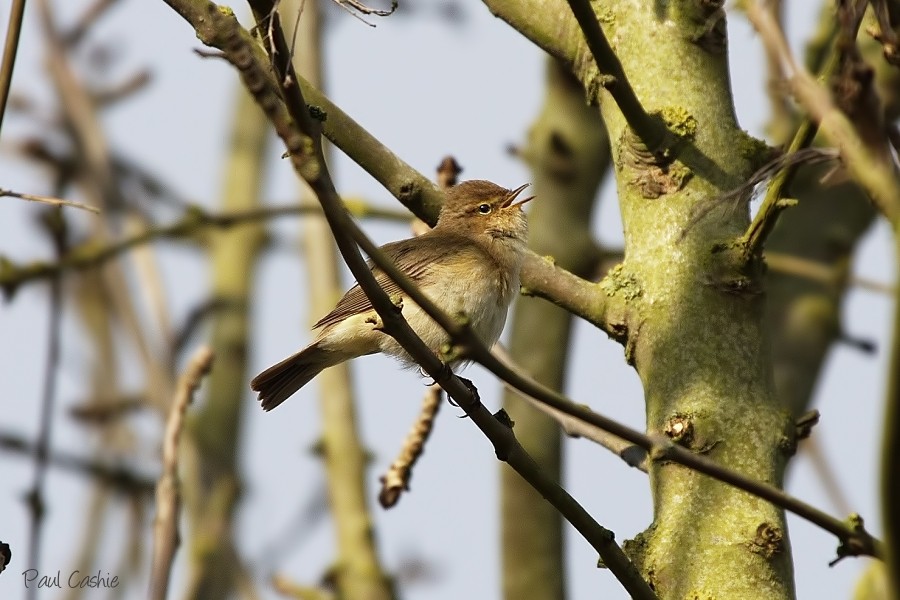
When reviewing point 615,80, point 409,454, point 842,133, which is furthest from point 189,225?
point 842,133

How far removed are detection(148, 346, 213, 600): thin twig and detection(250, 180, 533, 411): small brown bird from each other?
0.87 meters

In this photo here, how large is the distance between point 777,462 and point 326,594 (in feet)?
7.91

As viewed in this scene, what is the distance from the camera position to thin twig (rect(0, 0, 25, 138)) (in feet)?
8.28

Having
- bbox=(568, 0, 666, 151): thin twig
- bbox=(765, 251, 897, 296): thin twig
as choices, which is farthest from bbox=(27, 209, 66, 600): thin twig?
bbox=(765, 251, 897, 296): thin twig

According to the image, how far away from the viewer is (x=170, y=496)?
11.3 ft

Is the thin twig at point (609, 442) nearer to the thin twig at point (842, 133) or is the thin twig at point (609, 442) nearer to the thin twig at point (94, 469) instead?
the thin twig at point (842, 133)

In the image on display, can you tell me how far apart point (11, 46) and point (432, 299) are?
7.74ft

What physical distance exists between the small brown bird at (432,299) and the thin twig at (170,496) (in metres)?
0.87

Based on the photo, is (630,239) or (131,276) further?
(131,276)

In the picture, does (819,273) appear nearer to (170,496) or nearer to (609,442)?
(609,442)

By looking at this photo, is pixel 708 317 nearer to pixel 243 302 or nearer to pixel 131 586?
pixel 131 586

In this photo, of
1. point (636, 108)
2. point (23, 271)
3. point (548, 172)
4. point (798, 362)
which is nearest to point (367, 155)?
point (636, 108)

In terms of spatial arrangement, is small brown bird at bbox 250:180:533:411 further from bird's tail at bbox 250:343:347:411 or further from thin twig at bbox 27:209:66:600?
thin twig at bbox 27:209:66:600

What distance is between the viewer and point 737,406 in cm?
304
